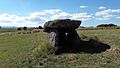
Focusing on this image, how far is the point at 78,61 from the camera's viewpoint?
1538 centimetres

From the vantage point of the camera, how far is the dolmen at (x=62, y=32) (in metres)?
19.1

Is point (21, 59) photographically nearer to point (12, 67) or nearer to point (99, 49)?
point (12, 67)

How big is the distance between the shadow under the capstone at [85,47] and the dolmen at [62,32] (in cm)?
25

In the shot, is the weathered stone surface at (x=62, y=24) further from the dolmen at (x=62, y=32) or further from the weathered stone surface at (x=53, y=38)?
the weathered stone surface at (x=53, y=38)

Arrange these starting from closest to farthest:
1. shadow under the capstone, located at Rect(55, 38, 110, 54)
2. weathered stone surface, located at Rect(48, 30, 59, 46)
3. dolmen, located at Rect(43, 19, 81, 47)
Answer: shadow under the capstone, located at Rect(55, 38, 110, 54)
weathered stone surface, located at Rect(48, 30, 59, 46)
dolmen, located at Rect(43, 19, 81, 47)

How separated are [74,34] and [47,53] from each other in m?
3.13

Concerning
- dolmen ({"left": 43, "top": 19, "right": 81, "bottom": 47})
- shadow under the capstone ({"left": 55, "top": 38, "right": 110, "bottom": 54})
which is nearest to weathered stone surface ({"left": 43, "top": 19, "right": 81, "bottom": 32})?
dolmen ({"left": 43, "top": 19, "right": 81, "bottom": 47})

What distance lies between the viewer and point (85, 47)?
1892cm

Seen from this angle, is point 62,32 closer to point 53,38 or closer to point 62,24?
point 62,24

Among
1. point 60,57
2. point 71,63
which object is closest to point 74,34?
point 60,57

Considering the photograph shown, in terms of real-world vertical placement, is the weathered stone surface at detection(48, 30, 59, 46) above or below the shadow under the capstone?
above

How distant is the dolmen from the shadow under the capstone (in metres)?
0.25

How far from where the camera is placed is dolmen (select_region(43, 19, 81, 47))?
19.1m

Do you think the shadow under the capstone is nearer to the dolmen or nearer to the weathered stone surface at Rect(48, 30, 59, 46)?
the dolmen
